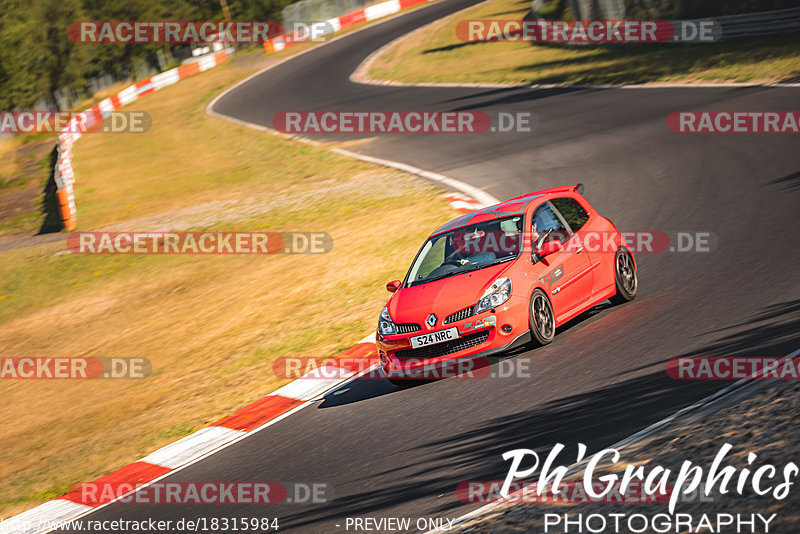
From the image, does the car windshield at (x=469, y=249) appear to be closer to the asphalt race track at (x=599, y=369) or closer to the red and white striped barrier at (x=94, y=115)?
the asphalt race track at (x=599, y=369)

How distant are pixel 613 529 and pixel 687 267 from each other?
669 centimetres

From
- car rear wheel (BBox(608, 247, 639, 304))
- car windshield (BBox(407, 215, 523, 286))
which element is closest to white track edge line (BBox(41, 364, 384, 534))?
car windshield (BBox(407, 215, 523, 286))

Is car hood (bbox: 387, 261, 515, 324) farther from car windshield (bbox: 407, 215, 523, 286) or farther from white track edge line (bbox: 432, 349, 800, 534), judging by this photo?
white track edge line (bbox: 432, 349, 800, 534)

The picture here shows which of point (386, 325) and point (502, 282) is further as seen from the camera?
point (386, 325)

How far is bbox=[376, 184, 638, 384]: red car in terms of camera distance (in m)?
9.12

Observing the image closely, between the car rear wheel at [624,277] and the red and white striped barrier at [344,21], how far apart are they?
4582cm

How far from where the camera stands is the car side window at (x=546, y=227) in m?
10.1

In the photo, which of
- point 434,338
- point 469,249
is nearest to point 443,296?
point 434,338

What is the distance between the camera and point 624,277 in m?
10.5

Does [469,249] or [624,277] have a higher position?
[469,249]

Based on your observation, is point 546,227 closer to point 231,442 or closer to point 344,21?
point 231,442

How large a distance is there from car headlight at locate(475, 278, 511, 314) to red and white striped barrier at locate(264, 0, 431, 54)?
1847 inches

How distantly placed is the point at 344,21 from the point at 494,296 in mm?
50813

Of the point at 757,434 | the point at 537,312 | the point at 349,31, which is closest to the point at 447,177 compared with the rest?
the point at 537,312
